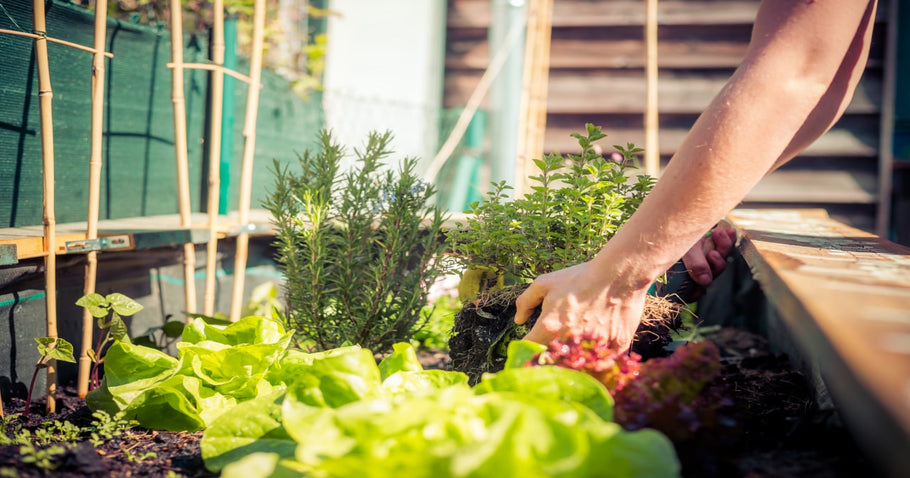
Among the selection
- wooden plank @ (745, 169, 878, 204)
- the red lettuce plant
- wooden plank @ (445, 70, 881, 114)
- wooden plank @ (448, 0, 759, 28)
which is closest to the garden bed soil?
the red lettuce plant

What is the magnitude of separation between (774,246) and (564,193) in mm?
510

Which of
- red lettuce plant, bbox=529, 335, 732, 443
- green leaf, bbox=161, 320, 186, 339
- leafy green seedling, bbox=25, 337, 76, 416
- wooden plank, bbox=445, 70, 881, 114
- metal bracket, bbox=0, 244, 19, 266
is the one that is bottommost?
green leaf, bbox=161, 320, 186, 339

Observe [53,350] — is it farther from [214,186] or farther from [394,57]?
[394,57]

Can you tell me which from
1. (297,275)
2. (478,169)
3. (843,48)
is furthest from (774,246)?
(478,169)

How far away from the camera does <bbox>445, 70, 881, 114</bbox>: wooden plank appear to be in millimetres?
4773

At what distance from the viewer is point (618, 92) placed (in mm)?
4898

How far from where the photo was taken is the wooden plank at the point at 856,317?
579mm

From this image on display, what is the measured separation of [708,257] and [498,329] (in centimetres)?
64

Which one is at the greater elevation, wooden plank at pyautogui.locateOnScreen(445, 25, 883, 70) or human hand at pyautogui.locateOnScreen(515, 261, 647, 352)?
wooden plank at pyautogui.locateOnScreen(445, 25, 883, 70)

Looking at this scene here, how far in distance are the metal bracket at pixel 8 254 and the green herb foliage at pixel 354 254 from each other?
614 millimetres

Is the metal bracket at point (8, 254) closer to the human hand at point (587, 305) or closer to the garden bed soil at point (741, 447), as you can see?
the garden bed soil at point (741, 447)

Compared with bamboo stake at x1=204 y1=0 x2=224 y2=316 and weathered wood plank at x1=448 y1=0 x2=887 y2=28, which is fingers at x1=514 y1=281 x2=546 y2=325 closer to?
bamboo stake at x1=204 y1=0 x2=224 y2=316

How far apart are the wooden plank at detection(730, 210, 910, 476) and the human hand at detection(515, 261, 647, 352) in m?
0.27

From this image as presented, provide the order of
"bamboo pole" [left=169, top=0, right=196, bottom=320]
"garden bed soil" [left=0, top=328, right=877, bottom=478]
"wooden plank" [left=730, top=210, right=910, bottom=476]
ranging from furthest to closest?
"bamboo pole" [left=169, top=0, right=196, bottom=320] < "garden bed soil" [left=0, top=328, right=877, bottom=478] < "wooden plank" [left=730, top=210, right=910, bottom=476]
